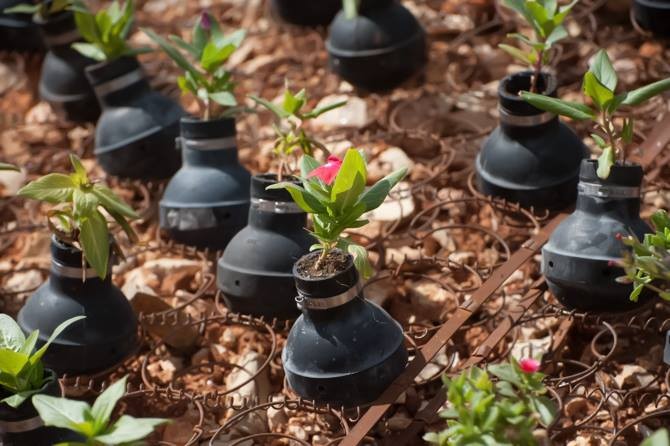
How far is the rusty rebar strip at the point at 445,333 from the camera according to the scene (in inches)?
73.0

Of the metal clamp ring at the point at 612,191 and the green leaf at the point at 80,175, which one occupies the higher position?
the green leaf at the point at 80,175

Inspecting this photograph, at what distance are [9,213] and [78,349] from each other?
781 millimetres

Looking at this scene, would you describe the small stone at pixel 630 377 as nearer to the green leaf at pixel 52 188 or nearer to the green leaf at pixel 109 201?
the green leaf at pixel 109 201

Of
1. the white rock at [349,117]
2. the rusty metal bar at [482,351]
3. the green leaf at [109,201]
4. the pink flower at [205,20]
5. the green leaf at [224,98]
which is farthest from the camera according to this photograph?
the white rock at [349,117]

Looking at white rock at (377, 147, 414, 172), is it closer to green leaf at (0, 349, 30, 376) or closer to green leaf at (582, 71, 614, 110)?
green leaf at (582, 71, 614, 110)

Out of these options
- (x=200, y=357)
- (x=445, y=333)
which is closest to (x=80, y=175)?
(x=200, y=357)

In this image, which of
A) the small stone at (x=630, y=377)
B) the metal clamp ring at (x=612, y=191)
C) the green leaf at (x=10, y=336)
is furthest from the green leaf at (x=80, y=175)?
the small stone at (x=630, y=377)

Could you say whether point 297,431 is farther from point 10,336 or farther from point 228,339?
point 10,336

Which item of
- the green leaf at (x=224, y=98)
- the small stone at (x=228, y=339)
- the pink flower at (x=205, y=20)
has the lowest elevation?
the small stone at (x=228, y=339)

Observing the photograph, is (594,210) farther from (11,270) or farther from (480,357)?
(11,270)

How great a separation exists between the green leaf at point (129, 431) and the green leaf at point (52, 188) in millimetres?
547

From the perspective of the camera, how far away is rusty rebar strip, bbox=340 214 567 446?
186 centimetres

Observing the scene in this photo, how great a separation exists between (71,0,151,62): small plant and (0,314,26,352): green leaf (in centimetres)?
87

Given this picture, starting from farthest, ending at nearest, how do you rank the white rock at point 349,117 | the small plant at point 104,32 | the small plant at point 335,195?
1. the white rock at point 349,117
2. the small plant at point 104,32
3. the small plant at point 335,195
